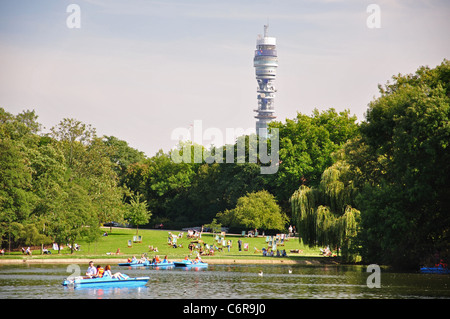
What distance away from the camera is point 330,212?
63.6 metres

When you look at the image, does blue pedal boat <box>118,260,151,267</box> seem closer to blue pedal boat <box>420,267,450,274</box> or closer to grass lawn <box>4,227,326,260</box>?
grass lawn <box>4,227,326,260</box>

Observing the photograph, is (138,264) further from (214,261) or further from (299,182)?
(299,182)

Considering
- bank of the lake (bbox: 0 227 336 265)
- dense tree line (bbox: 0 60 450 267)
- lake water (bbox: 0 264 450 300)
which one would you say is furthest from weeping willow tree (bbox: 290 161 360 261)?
lake water (bbox: 0 264 450 300)

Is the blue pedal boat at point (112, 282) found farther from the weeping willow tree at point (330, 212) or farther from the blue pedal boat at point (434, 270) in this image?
the weeping willow tree at point (330, 212)

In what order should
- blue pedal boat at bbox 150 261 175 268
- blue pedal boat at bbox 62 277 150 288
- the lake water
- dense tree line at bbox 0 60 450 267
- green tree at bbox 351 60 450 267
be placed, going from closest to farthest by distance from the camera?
the lake water → blue pedal boat at bbox 62 277 150 288 → green tree at bbox 351 60 450 267 → dense tree line at bbox 0 60 450 267 → blue pedal boat at bbox 150 261 175 268

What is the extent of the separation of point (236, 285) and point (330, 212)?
891 inches

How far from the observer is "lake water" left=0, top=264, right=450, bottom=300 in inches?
1489

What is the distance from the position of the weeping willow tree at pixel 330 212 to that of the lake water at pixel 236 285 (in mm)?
5494

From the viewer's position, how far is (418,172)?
1847 inches

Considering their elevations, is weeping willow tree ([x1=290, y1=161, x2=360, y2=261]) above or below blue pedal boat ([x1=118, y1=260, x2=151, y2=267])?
above

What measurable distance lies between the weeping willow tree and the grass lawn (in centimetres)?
471

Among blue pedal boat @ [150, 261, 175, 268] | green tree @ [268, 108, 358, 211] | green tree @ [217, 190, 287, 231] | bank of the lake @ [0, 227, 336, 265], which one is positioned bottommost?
blue pedal boat @ [150, 261, 175, 268]

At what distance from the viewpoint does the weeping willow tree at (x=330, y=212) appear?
60.6m
